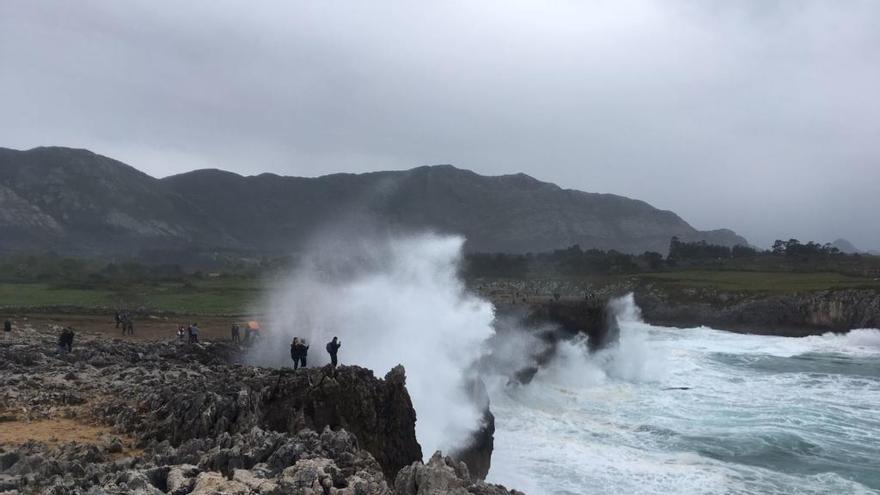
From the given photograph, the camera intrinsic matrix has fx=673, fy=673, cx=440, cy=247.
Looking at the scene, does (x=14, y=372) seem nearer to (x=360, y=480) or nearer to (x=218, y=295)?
Result: (x=360, y=480)

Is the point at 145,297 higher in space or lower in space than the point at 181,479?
lower

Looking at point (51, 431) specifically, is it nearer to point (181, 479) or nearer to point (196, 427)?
point (196, 427)

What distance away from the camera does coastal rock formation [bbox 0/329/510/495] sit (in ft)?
31.8

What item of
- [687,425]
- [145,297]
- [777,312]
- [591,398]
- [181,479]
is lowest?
[591,398]

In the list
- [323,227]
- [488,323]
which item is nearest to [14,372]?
[488,323]

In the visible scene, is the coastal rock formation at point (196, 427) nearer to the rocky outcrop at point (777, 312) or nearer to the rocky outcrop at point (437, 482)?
the rocky outcrop at point (437, 482)

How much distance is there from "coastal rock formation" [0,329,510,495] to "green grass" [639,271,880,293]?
226 feet

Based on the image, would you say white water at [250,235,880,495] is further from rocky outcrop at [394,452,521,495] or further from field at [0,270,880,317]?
rocky outcrop at [394,452,521,495]

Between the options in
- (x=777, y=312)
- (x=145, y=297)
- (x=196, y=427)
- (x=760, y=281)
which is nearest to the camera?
(x=196, y=427)

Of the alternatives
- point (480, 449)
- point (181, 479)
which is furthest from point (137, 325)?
point (181, 479)

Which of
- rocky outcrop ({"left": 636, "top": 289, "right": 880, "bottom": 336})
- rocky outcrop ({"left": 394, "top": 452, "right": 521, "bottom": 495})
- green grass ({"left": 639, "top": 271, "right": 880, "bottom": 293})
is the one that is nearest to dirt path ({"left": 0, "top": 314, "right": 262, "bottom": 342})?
rocky outcrop ({"left": 394, "top": 452, "right": 521, "bottom": 495})

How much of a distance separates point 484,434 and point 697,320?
56403 mm

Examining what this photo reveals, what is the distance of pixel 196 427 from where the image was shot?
13.3 meters

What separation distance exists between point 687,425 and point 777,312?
47.7 meters
